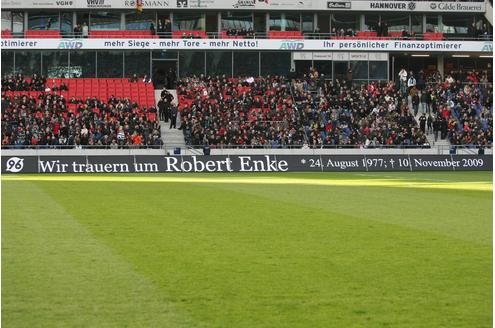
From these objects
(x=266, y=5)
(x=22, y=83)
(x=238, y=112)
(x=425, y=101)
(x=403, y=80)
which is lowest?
(x=238, y=112)

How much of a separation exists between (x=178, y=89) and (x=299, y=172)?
18461 mm

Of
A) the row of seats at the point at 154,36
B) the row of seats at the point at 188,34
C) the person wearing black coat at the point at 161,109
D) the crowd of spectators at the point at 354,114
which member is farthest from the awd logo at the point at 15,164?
the row of seats at the point at 188,34

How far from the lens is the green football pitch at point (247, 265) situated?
879cm

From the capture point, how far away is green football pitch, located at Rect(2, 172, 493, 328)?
879 cm

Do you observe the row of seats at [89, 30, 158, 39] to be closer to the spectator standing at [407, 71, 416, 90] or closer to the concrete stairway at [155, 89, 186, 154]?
the concrete stairway at [155, 89, 186, 154]

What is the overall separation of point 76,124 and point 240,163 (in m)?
10.3

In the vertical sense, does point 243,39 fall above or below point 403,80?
above

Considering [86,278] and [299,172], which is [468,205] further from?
[299,172]

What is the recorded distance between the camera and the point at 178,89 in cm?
6569

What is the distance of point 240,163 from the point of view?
50.4 meters

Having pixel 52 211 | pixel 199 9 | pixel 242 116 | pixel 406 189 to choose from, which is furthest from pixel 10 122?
pixel 52 211

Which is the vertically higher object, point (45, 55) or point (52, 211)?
point (45, 55)

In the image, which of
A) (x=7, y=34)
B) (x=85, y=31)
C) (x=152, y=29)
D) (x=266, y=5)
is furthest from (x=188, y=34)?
(x=7, y=34)

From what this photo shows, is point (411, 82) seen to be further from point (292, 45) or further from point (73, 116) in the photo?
point (73, 116)
